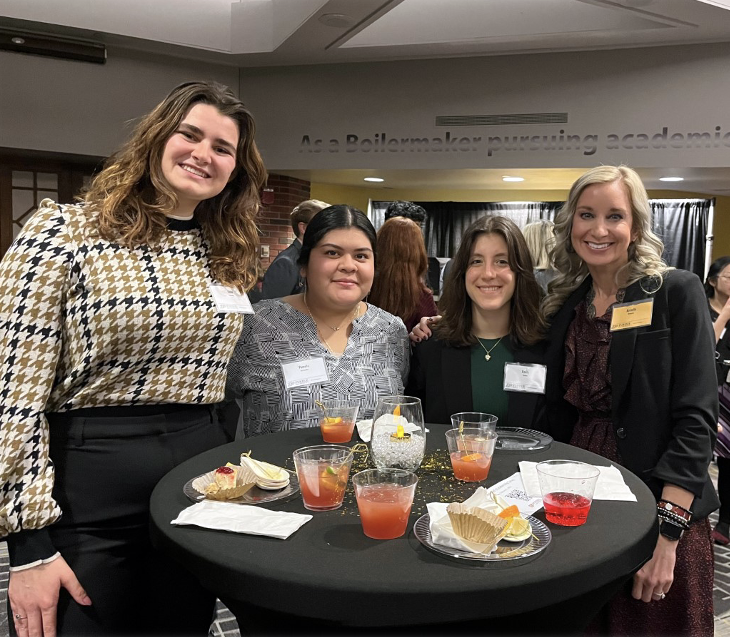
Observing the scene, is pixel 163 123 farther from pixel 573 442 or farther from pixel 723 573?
pixel 723 573

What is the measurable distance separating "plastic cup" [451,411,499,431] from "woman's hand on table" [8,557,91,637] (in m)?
0.99

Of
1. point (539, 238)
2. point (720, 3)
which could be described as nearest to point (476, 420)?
point (539, 238)

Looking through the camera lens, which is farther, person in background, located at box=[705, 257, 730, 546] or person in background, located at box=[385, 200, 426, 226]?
person in background, located at box=[385, 200, 426, 226]

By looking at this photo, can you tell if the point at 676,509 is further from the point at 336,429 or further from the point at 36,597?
the point at 36,597

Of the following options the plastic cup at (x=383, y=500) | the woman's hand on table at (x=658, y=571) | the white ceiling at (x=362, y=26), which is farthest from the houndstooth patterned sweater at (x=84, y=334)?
the white ceiling at (x=362, y=26)

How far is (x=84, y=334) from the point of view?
1.44 meters

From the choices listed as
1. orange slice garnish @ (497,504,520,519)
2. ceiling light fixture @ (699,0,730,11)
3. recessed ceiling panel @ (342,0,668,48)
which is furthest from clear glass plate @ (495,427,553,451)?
recessed ceiling panel @ (342,0,668,48)

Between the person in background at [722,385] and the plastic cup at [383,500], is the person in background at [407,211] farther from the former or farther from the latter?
the plastic cup at [383,500]

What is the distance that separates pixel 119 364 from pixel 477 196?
955 centimetres

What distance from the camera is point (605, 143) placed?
622cm

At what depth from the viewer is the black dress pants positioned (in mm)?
1472

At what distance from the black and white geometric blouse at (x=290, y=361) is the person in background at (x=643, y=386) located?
60 centimetres

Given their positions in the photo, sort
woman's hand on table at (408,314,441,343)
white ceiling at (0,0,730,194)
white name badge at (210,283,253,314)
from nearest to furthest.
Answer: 1. white name badge at (210,283,253,314)
2. woman's hand on table at (408,314,441,343)
3. white ceiling at (0,0,730,194)

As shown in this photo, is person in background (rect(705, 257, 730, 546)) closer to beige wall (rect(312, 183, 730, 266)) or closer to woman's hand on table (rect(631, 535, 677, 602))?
woman's hand on table (rect(631, 535, 677, 602))
